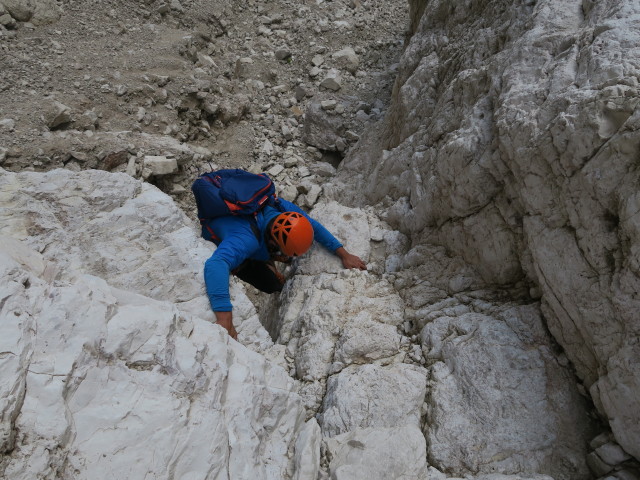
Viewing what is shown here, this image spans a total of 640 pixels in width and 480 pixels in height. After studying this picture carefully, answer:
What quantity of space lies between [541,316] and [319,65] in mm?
8731

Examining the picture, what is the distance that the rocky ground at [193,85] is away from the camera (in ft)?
25.2

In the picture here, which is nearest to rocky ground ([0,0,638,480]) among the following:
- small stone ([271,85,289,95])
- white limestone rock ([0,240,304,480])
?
white limestone rock ([0,240,304,480])

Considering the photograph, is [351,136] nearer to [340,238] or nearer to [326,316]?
[340,238]

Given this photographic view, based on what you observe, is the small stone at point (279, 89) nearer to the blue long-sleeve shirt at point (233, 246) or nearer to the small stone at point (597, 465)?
the blue long-sleeve shirt at point (233, 246)

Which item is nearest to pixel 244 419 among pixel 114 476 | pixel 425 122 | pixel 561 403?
pixel 114 476

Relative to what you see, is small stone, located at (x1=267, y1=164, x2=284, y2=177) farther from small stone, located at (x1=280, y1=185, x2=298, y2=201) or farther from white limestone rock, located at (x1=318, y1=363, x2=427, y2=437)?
white limestone rock, located at (x1=318, y1=363, x2=427, y2=437)

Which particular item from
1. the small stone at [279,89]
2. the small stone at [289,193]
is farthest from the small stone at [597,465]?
the small stone at [279,89]

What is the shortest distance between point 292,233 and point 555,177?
269cm

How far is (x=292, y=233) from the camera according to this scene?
4.91 meters

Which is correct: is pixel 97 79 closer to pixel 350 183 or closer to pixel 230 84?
pixel 230 84

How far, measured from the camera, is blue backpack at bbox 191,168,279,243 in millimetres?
5039

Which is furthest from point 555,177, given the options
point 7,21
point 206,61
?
point 7,21

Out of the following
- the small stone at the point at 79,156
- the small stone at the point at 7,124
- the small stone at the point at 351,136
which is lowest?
the small stone at the point at 7,124

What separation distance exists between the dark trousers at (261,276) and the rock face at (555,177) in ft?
6.11
